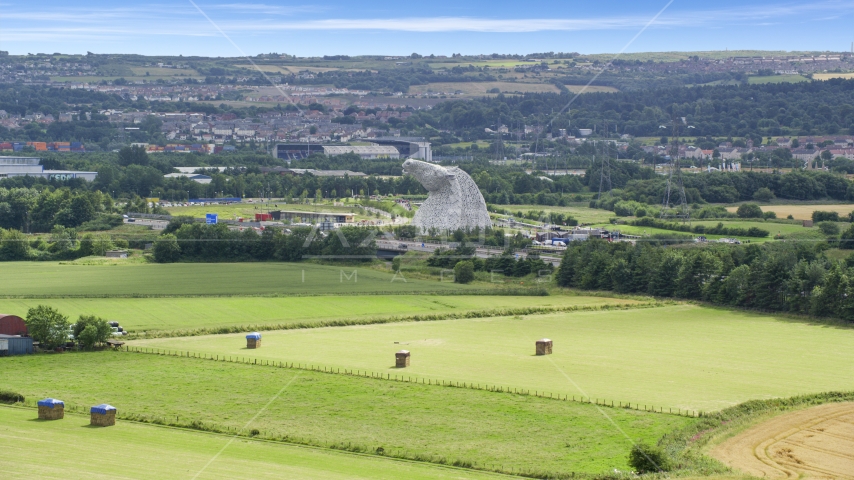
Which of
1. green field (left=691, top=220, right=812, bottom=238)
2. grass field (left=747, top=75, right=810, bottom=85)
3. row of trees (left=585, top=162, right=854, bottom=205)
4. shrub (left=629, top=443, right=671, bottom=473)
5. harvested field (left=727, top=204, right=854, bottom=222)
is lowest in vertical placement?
shrub (left=629, top=443, right=671, bottom=473)

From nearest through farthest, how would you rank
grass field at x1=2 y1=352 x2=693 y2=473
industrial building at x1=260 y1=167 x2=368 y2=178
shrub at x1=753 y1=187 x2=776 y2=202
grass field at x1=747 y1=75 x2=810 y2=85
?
1. grass field at x1=2 y1=352 x2=693 y2=473
2. shrub at x1=753 y1=187 x2=776 y2=202
3. industrial building at x1=260 y1=167 x2=368 y2=178
4. grass field at x1=747 y1=75 x2=810 y2=85

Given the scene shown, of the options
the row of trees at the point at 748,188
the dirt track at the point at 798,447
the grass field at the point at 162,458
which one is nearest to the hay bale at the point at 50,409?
the grass field at the point at 162,458

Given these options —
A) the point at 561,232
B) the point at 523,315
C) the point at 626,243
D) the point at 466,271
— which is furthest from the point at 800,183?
the point at 523,315

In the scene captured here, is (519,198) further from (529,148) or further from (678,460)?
(678,460)

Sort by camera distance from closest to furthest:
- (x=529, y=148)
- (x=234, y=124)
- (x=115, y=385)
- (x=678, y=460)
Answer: (x=678, y=460), (x=115, y=385), (x=529, y=148), (x=234, y=124)

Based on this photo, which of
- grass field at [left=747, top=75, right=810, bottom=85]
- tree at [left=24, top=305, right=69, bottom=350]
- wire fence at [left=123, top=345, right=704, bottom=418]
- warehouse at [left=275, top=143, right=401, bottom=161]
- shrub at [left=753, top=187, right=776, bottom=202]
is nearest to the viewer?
wire fence at [left=123, top=345, right=704, bottom=418]

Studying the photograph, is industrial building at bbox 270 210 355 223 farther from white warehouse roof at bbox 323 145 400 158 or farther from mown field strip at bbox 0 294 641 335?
white warehouse roof at bbox 323 145 400 158

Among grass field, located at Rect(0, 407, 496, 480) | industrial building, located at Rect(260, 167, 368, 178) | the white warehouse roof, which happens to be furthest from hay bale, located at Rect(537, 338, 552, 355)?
the white warehouse roof
